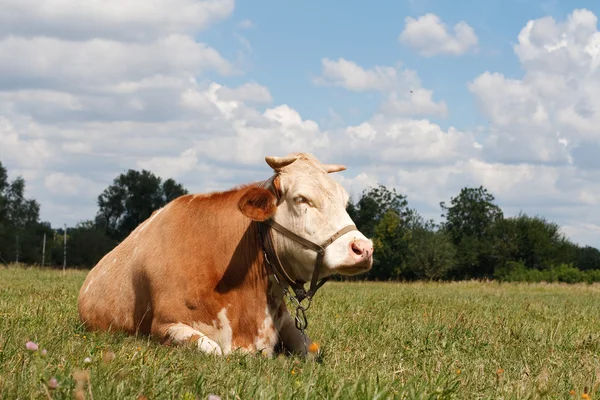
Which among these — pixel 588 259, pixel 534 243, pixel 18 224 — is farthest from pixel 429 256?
pixel 18 224

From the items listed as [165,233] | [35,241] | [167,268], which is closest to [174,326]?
[167,268]

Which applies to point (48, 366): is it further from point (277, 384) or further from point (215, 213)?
point (215, 213)

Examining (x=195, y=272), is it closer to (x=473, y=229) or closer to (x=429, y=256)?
(x=429, y=256)

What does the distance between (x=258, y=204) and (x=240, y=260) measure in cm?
69

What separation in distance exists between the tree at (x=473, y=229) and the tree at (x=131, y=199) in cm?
4778

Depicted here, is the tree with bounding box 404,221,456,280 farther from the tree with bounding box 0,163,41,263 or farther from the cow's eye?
the cow's eye

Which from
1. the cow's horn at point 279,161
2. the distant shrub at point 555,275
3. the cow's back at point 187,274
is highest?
the cow's horn at point 279,161

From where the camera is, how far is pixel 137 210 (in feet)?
434

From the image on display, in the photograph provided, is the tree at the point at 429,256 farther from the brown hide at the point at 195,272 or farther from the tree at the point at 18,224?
the brown hide at the point at 195,272

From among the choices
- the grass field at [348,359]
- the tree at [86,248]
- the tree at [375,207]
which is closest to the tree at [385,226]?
the tree at [375,207]

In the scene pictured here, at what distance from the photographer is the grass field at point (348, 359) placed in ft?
13.6

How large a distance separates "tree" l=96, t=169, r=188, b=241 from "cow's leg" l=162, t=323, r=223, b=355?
12430 cm

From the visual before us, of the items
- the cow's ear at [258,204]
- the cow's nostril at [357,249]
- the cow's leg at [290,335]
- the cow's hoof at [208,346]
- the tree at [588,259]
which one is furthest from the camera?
the tree at [588,259]

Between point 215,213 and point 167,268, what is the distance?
0.80 metres
